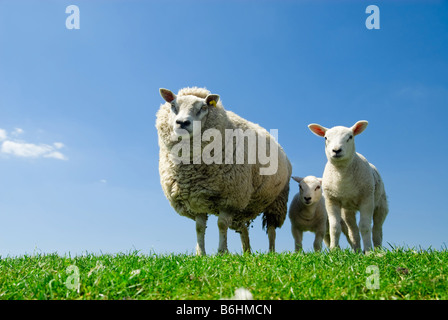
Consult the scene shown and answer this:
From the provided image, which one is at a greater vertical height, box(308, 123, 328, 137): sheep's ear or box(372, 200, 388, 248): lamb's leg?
box(308, 123, 328, 137): sheep's ear

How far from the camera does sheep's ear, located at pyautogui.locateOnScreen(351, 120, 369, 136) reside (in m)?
8.35

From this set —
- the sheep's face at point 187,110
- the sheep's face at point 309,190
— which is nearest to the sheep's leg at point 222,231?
the sheep's face at point 187,110

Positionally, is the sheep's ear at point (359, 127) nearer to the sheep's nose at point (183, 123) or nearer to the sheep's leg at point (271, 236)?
the sheep's nose at point (183, 123)

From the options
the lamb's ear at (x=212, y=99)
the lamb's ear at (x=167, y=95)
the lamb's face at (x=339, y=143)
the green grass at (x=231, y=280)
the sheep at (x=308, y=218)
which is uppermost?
the lamb's ear at (x=167, y=95)

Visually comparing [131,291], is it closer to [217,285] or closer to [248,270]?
[217,285]

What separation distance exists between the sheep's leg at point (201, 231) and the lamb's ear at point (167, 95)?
2506 millimetres

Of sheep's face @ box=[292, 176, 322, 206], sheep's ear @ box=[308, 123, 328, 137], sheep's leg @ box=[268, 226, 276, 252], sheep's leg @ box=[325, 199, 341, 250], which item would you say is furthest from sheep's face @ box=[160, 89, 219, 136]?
sheep's leg @ box=[268, 226, 276, 252]

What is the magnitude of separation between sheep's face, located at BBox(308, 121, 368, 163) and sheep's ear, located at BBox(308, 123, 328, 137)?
7cm

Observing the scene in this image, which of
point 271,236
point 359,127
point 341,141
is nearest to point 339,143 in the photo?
point 341,141

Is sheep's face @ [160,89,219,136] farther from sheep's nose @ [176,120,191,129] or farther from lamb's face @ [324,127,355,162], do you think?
lamb's face @ [324,127,355,162]

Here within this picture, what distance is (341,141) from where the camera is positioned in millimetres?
7988

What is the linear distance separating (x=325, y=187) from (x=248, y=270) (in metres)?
3.87

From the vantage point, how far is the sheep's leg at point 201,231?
8.52 metres

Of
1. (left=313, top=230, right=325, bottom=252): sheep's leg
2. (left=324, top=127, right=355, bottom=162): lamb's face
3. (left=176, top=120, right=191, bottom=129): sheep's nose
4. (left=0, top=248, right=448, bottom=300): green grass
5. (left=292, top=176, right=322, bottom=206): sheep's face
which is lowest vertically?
(left=0, top=248, right=448, bottom=300): green grass
